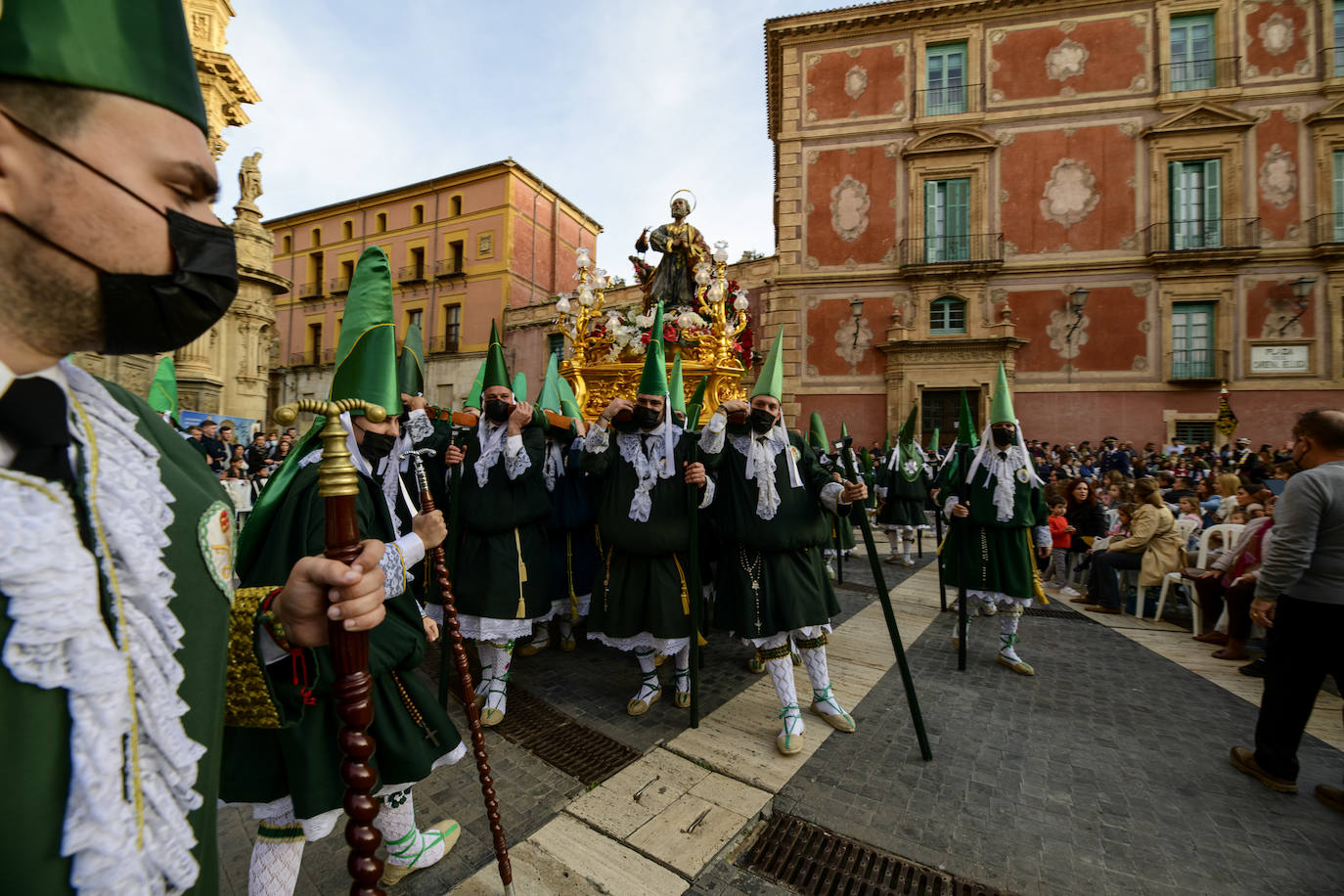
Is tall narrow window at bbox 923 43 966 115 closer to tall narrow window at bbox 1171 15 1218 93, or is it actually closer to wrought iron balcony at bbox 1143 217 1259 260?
tall narrow window at bbox 1171 15 1218 93

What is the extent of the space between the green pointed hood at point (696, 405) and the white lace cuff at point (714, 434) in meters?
2.33

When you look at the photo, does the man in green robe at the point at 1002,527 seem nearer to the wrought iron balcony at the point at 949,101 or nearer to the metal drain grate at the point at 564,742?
the metal drain grate at the point at 564,742

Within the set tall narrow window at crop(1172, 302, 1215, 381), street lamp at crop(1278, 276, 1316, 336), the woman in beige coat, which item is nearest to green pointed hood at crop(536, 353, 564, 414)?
the woman in beige coat

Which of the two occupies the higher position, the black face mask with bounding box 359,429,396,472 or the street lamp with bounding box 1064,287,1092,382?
the street lamp with bounding box 1064,287,1092,382

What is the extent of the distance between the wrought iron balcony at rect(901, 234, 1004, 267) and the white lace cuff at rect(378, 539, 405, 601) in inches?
724

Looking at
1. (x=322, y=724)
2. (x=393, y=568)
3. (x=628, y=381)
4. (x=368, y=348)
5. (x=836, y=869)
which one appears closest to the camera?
(x=393, y=568)

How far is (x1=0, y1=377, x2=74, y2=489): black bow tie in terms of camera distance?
728 millimetres

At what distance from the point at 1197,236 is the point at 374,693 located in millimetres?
22612

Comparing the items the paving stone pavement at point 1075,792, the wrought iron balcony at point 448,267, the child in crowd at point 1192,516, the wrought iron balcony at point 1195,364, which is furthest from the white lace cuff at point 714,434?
the wrought iron balcony at point 448,267

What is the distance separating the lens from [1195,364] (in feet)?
52.7

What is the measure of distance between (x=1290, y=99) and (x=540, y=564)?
79.3ft

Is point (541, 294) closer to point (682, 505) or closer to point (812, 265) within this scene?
point (812, 265)

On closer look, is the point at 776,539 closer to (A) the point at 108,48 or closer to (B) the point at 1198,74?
(A) the point at 108,48

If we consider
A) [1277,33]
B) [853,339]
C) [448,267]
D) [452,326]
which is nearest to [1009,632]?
[853,339]
